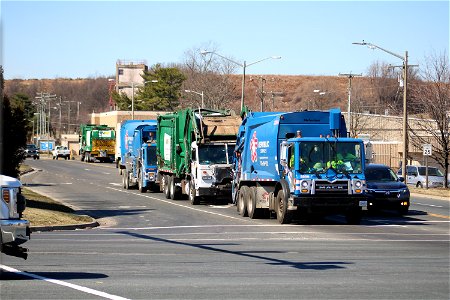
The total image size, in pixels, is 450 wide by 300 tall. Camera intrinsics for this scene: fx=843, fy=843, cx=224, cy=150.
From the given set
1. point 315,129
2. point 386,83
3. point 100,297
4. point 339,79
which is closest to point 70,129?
point 339,79

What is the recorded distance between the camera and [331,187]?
2491 centimetres

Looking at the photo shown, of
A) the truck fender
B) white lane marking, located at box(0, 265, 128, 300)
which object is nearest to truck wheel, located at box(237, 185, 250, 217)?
the truck fender

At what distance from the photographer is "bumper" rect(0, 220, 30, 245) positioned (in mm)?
12828

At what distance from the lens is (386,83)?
435 ft

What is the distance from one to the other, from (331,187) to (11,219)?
13.5 meters

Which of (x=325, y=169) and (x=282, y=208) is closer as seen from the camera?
(x=325, y=169)

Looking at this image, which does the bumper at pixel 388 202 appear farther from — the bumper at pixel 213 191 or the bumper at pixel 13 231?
the bumper at pixel 13 231

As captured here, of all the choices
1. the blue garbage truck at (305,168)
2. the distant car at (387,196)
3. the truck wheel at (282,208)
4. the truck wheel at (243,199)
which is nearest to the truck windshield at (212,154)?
the truck wheel at (243,199)

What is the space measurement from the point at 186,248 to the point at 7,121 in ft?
46.8

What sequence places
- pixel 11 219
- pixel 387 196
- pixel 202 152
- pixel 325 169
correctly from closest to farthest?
pixel 11 219 < pixel 325 169 < pixel 387 196 < pixel 202 152

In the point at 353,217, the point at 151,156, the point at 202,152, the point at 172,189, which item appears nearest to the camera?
the point at 353,217

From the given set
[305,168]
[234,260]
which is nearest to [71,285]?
[234,260]

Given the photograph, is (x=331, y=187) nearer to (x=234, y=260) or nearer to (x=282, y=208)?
(x=282, y=208)

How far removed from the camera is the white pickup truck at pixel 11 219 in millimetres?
12844
